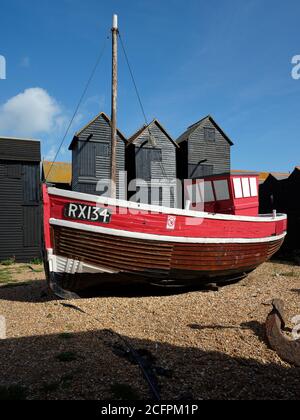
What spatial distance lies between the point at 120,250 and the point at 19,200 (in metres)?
12.0

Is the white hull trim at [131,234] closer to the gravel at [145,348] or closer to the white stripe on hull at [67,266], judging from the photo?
the white stripe on hull at [67,266]

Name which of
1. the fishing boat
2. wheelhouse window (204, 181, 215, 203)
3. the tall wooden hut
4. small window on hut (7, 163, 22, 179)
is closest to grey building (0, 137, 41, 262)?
small window on hut (7, 163, 22, 179)

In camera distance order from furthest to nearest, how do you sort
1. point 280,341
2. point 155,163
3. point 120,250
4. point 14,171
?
point 155,163, point 14,171, point 120,250, point 280,341

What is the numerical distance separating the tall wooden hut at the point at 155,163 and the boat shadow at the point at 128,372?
18333mm

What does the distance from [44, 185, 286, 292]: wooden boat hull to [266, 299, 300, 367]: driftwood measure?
3.59m

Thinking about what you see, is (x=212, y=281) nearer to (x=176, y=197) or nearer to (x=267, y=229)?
(x=267, y=229)

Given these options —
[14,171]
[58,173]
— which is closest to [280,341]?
[14,171]

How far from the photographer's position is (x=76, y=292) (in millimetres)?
8766

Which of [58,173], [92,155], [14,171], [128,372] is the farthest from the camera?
[58,173]

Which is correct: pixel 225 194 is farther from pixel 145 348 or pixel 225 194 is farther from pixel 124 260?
pixel 145 348

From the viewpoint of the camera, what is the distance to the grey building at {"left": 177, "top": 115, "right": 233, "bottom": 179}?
81.0 feet

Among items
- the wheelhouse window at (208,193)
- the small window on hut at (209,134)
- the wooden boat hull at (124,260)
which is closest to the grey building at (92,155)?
the small window on hut at (209,134)

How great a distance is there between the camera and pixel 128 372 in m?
4.43

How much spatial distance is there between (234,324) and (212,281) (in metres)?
3.93
